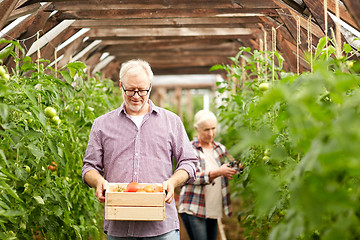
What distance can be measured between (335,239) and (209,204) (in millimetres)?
2420

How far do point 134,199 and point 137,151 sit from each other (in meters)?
0.26

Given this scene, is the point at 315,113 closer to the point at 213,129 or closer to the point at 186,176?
the point at 186,176

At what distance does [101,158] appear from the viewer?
2369 mm

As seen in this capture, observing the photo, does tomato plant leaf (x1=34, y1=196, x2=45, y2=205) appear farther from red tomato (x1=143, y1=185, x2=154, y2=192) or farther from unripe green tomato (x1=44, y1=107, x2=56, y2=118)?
red tomato (x1=143, y1=185, x2=154, y2=192)

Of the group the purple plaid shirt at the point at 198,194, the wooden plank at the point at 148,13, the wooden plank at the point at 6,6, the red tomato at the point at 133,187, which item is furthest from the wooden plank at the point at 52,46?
the red tomato at the point at 133,187

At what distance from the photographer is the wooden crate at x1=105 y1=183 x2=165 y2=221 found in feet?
6.95

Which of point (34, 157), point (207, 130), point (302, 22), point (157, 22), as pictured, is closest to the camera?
point (34, 157)

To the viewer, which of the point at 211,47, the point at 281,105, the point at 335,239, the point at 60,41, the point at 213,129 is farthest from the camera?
the point at 211,47

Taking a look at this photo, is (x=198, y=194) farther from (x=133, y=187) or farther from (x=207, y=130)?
(x=133, y=187)

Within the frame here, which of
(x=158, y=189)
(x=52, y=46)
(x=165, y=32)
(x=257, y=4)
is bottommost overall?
(x=158, y=189)

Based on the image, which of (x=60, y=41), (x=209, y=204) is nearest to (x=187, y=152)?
(x=209, y=204)

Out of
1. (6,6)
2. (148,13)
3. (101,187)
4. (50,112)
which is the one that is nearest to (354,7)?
(101,187)

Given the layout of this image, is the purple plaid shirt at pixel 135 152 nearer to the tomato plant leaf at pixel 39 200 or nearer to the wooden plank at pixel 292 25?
the tomato plant leaf at pixel 39 200

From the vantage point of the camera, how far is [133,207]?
2158 mm
